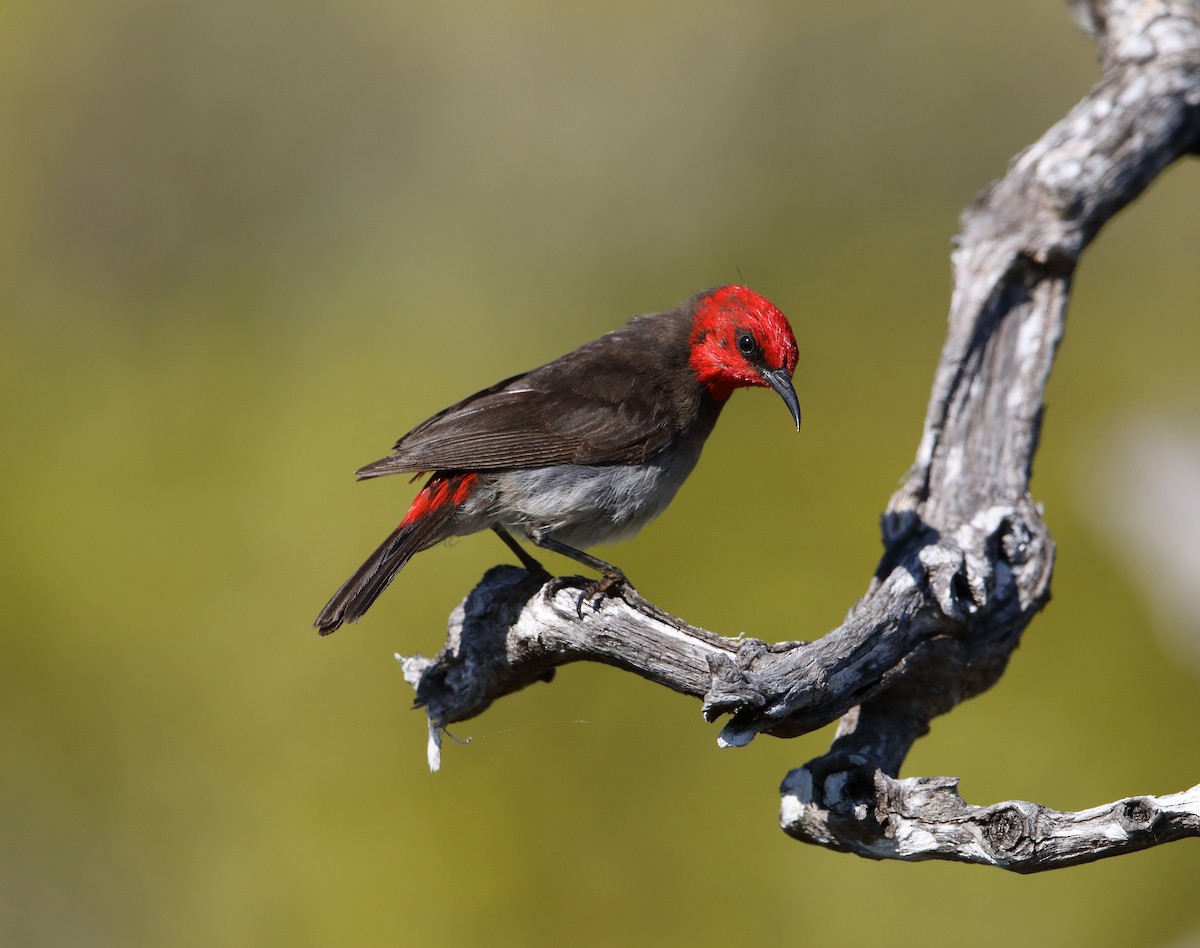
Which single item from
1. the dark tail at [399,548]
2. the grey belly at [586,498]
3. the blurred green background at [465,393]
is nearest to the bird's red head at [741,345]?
the grey belly at [586,498]

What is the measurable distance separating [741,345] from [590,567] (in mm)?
1076

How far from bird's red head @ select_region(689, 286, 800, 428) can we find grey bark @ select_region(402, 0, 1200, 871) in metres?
0.59

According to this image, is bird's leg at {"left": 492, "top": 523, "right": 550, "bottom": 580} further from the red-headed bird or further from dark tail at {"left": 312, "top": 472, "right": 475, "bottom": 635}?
dark tail at {"left": 312, "top": 472, "right": 475, "bottom": 635}

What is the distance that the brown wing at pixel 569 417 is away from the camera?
4.43m

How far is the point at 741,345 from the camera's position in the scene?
4859 mm

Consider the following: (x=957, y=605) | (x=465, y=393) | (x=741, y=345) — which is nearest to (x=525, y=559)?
(x=741, y=345)

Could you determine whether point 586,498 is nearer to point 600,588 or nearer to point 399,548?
point 600,588

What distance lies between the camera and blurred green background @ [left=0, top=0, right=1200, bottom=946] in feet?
20.8

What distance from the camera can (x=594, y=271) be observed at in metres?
11.0

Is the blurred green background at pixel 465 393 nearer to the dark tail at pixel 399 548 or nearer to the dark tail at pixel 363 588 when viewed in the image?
the dark tail at pixel 399 548

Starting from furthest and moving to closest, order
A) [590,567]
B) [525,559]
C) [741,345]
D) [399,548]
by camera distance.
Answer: [741,345] < [525,559] < [590,567] < [399,548]

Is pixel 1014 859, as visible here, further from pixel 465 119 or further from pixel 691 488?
pixel 465 119

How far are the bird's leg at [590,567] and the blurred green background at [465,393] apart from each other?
1805 millimetres

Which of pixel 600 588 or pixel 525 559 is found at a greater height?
pixel 525 559
